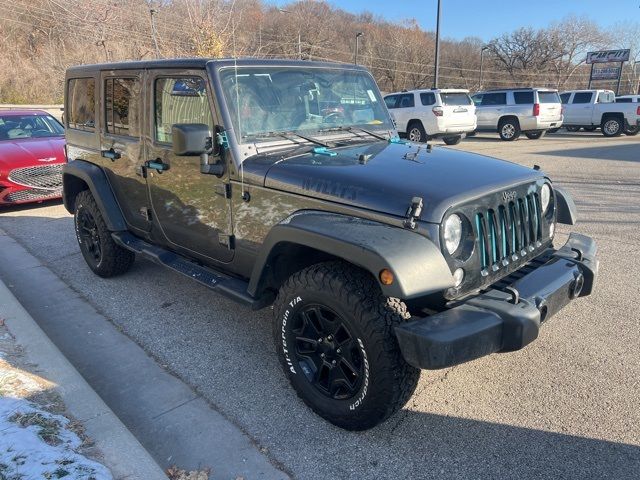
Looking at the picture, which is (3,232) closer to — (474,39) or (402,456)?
(402,456)

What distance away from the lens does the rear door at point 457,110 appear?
52.7 feet

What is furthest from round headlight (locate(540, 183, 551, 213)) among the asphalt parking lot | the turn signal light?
the turn signal light

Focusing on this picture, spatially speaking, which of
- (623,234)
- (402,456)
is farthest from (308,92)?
(623,234)

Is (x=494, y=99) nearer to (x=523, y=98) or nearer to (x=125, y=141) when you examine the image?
(x=523, y=98)

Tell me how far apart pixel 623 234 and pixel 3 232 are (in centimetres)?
817

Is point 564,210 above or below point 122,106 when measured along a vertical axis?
below

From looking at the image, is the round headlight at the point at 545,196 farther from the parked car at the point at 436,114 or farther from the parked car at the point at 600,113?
the parked car at the point at 600,113

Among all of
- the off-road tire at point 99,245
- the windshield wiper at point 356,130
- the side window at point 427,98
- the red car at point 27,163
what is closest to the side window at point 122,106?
the off-road tire at point 99,245

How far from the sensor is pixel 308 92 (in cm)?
361

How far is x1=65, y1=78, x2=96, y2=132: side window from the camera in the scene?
4.72 meters

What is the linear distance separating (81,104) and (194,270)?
248 cm

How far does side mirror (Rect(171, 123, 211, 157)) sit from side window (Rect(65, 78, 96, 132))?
2.09m

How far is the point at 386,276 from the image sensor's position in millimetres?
2244

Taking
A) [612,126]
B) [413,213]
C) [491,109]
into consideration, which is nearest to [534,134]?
[491,109]
